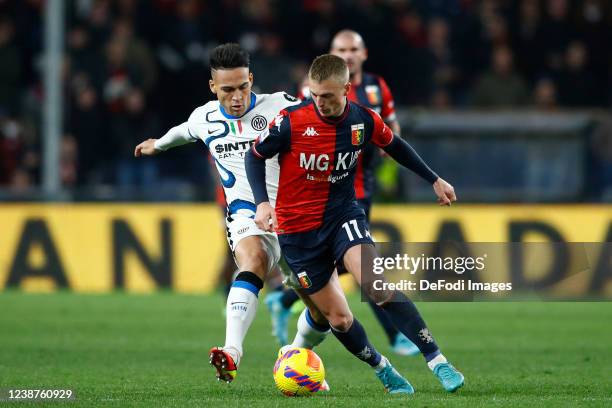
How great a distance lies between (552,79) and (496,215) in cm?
276

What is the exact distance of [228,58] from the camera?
A: 24.6ft

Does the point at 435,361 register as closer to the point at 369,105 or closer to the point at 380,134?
the point at 380,134

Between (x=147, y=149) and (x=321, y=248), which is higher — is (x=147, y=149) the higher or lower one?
the higher one

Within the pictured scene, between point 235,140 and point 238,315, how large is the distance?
3.67 ft

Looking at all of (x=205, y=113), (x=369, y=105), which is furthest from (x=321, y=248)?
(x=369, y=105)

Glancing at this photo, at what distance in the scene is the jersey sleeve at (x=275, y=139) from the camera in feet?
23.0

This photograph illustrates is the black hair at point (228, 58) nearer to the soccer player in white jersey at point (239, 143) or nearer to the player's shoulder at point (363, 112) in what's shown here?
the soccer player in white jersey at point (239, 143)

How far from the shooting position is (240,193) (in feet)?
25.2

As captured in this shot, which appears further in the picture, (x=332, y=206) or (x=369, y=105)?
(x=369, y=105)

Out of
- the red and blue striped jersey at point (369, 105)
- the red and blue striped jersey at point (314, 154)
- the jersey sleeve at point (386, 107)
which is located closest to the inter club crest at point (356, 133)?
the red and blue striped jersey at point (314, 154)

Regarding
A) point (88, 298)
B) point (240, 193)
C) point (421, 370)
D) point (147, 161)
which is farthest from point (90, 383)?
point (147, 161)

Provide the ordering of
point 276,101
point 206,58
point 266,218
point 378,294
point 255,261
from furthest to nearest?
point 206,58 → point 276,101 → point 255,261 → point 378,294 → point 266,218

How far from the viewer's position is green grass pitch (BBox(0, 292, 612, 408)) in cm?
696

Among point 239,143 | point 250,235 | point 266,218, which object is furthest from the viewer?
point 239,143
